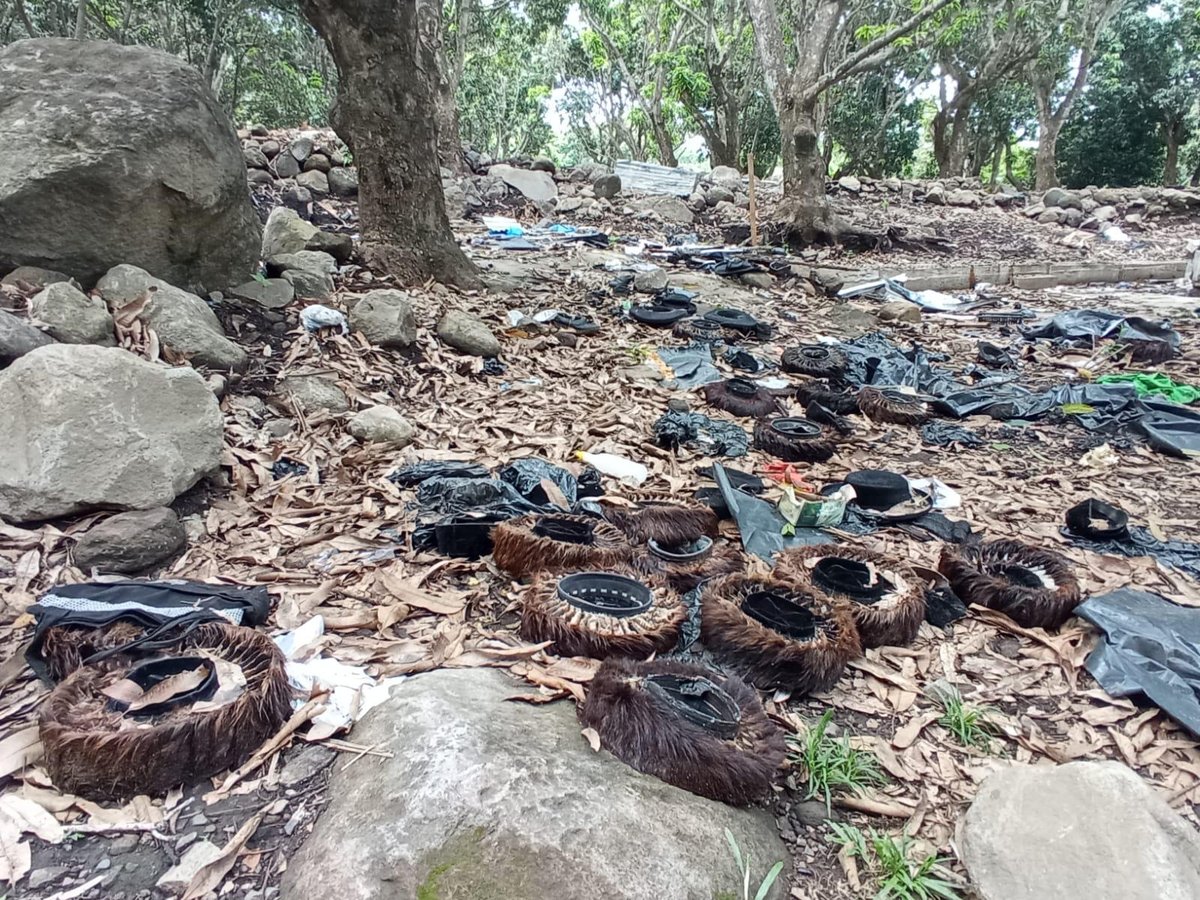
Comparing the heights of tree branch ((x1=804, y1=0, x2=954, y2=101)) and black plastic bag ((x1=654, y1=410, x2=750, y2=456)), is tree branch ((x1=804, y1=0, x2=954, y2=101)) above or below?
above

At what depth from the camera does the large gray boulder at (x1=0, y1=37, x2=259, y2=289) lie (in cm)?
374

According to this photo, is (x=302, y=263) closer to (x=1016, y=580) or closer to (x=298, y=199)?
(x=298, y=199)

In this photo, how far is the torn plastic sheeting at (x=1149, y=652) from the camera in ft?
7.17

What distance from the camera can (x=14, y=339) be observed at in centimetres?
305

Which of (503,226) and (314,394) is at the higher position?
(503,226)

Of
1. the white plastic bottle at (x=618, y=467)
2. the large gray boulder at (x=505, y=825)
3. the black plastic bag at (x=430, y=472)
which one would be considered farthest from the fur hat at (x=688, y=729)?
the white plastic bottle at (x=618, y=467)

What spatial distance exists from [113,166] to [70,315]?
0.95 metres

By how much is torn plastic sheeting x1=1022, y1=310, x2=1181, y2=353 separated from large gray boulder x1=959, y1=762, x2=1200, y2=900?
5.49 meters

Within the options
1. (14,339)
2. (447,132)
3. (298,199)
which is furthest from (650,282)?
(447,132)

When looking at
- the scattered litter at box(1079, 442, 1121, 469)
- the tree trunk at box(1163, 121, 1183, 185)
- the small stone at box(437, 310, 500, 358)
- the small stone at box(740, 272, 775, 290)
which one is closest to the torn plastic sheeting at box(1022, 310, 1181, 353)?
the scattered litter at box(1079, 442, 1121, 469)

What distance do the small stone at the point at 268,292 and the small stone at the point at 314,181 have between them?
511 cm

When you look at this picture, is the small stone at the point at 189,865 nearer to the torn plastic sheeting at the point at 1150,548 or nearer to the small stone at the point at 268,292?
the torn plastic sheeting at the point at 1150,548

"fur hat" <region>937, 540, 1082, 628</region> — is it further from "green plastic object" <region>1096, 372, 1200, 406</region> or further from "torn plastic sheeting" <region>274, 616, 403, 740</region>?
"green plastic object" <region>1096, 372, 1200, 406</region>

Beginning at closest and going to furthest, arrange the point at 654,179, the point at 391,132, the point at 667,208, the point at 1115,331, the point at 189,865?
1. the point at 189,865
2. the point at 391,132
3. the point at 1115,331
4. the point at 667,208
5. the point at 654,179
